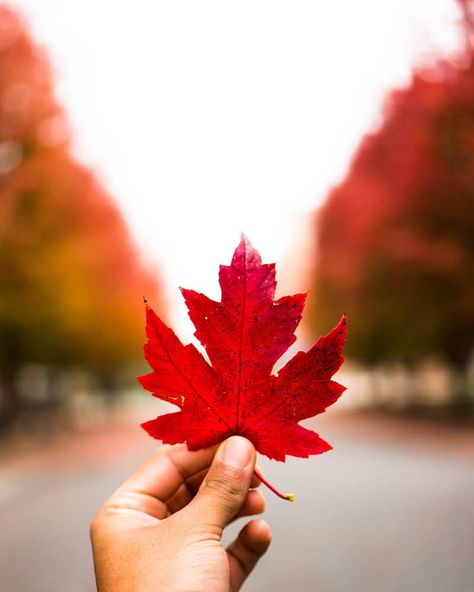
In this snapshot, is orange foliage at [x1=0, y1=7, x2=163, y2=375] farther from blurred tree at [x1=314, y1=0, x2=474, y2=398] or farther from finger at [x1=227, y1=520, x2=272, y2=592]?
finger at [x1=227, y1=520, x2=272, y2=592]

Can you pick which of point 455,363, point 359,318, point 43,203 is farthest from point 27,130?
point 455,363

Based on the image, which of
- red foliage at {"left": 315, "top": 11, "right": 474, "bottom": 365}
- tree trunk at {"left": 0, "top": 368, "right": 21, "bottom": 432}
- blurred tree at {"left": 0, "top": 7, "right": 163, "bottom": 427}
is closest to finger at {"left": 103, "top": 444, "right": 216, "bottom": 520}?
red foliage at {"left": 315, "top": 11, "right": 474, "bottom": 365}

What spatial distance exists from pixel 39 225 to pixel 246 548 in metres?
13.2

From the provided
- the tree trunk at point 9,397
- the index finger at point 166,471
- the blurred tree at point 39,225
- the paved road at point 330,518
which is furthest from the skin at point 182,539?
the tree trunk at point 9,397

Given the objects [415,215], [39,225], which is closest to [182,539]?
[39,225]

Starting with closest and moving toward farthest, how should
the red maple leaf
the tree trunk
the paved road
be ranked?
the red maple leaf, the paved road, the tree trunk

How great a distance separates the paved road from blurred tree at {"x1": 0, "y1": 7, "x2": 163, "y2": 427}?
11.4ft

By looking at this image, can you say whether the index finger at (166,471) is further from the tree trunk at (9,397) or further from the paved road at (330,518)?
the tree trunk at (9,397)

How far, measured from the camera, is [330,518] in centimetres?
983

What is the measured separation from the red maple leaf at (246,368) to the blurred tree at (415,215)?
976cm

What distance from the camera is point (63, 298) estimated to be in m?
17.2

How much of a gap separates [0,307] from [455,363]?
655 inches

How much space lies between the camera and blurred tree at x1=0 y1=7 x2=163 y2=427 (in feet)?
43.3

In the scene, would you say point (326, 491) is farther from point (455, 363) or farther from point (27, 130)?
point (455, 363)
